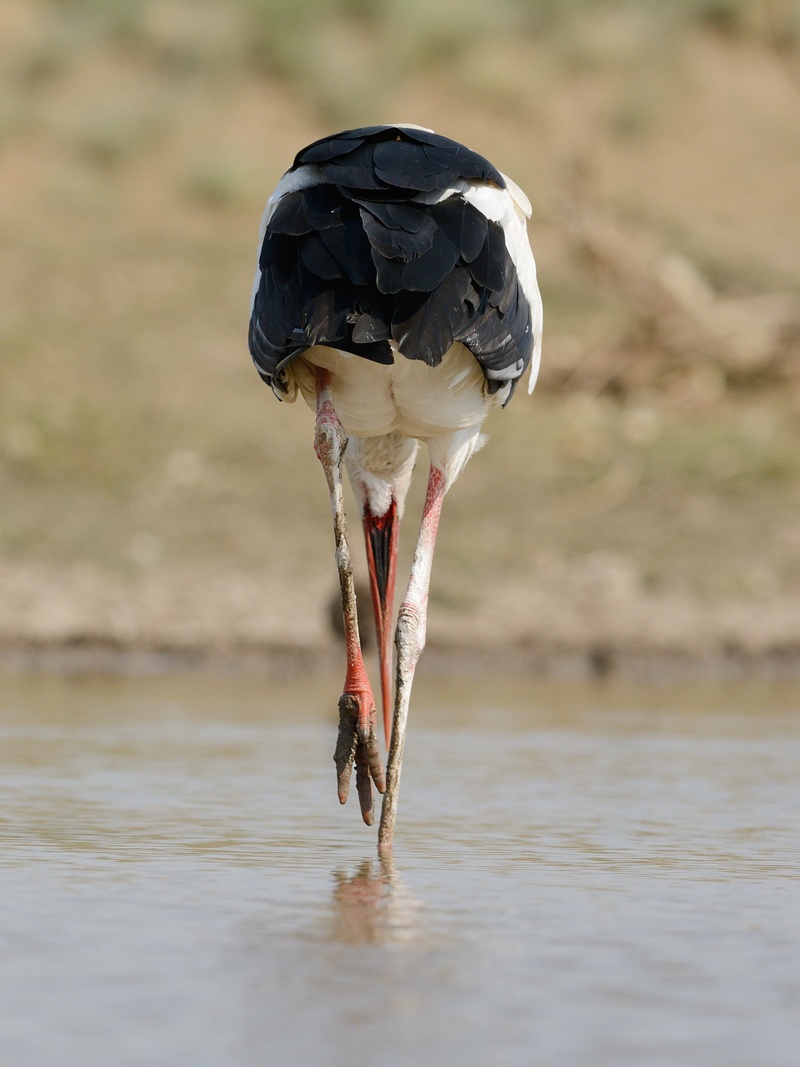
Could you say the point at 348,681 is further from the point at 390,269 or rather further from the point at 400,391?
the point at 390,269

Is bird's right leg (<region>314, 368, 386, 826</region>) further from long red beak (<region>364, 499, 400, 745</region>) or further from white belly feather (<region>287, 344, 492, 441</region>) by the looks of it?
long red beak (<region>364, 499, 400, 745</region>)

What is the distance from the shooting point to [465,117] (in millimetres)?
17141

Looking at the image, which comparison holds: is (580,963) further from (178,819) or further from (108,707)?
(108,707)

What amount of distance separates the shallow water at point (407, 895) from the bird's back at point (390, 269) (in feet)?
3.61

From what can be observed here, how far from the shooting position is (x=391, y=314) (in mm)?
3982

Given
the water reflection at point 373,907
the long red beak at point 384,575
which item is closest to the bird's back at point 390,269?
the long red beak at point 384,575

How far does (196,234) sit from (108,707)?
7.85 meters

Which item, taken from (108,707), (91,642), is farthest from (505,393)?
(91,642)

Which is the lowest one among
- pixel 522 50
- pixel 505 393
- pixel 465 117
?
pixel 505 393

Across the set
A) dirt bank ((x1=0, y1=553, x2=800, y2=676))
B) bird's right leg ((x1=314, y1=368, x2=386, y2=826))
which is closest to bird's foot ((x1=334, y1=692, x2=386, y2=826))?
bird's right leg ((x1=314, y1=368, x2=386, y2=826))

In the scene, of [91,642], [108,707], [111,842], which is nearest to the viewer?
[111,842]

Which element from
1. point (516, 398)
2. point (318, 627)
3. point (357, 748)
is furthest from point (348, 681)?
point (516, 398)

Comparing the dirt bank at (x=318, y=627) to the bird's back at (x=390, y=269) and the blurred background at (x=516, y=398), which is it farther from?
the bird's back at (x=390, y=269)

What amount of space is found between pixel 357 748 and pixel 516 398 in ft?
22.7
